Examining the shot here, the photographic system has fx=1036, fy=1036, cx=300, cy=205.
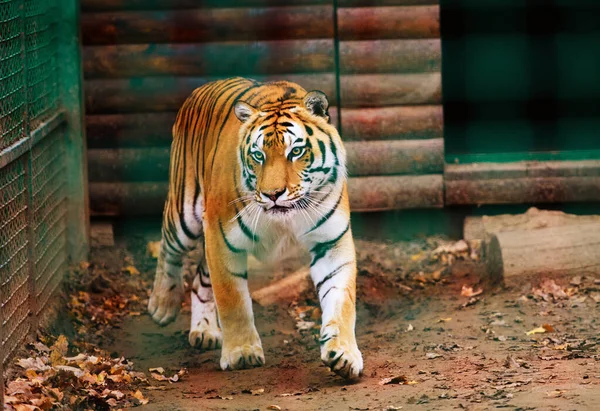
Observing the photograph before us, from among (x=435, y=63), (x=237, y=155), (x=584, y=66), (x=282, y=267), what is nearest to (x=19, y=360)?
(x=237, y=155)

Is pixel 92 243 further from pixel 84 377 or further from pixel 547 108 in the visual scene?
pixel 547 108

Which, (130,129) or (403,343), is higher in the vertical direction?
(130,129)

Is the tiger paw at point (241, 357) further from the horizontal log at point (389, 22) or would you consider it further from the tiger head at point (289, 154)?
the horizontal log at point (389, 22)

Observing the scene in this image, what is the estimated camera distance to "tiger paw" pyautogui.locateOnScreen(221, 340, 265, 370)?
4.64 metres

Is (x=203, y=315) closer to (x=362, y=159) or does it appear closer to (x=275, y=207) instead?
(x=275, y=207)

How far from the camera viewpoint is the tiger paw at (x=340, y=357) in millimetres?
4230

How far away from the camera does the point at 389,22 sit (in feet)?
21.4

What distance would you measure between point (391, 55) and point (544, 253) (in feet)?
5.45

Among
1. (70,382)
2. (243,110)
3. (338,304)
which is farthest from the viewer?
(243,110)

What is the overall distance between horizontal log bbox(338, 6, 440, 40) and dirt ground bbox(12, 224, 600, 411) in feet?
4.40

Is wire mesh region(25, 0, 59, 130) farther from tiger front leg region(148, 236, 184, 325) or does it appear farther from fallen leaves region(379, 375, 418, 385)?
fallen leaves region(379, 375, 418, 385)

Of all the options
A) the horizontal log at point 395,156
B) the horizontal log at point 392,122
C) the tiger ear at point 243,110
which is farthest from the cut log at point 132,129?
the tiger ear at point 243,110

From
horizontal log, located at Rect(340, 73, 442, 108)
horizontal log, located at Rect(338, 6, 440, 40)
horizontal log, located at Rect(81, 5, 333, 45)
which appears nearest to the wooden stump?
horizontal log, located at Rect(340, 73, 442, 108)

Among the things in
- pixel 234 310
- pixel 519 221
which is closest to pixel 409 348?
pixel 234 310
